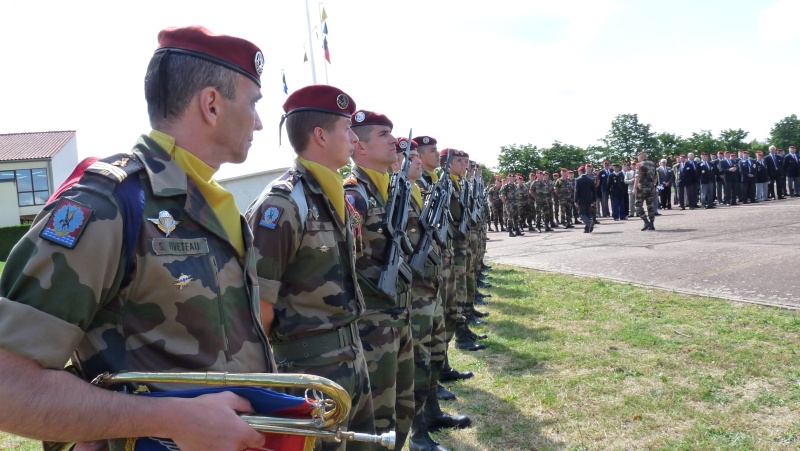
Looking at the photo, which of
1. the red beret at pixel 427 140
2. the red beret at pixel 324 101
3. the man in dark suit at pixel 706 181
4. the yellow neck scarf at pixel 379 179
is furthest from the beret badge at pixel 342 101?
the man in dark suit at pixel 706 181

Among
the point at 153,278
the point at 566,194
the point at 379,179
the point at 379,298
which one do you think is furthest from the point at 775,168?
the point at 153,278

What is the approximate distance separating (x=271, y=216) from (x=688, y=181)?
2450 centimetres

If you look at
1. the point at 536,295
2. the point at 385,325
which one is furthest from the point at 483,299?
the point at 385,325

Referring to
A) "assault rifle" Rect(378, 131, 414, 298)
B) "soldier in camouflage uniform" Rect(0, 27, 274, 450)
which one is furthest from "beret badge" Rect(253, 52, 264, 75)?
"assault rifle" Rect(378, 131, 414, 298)

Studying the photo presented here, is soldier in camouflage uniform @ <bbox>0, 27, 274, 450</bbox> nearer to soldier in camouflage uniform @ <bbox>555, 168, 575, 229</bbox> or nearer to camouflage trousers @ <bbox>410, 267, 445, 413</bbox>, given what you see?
camouflage trousers @ <bbox>410, 267, 445, 413</bbox>

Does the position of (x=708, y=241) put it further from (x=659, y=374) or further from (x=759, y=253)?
(x=659, y=374)

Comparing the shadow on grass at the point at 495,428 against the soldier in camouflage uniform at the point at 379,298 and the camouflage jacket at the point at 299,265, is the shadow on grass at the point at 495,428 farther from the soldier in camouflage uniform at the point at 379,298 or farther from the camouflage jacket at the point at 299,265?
the camouflage jacket at the point at 299,265

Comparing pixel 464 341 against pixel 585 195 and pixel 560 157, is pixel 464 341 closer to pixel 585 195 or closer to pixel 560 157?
pixel 585 195

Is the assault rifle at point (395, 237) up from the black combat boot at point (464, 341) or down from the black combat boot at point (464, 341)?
up

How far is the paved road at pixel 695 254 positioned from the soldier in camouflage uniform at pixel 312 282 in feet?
21.6

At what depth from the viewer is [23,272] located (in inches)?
46.9

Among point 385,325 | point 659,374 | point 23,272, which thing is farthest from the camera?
point 659,374

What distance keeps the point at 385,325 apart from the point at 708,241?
11.8 metres

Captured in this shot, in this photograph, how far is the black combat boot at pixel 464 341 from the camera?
7211 millimetres
